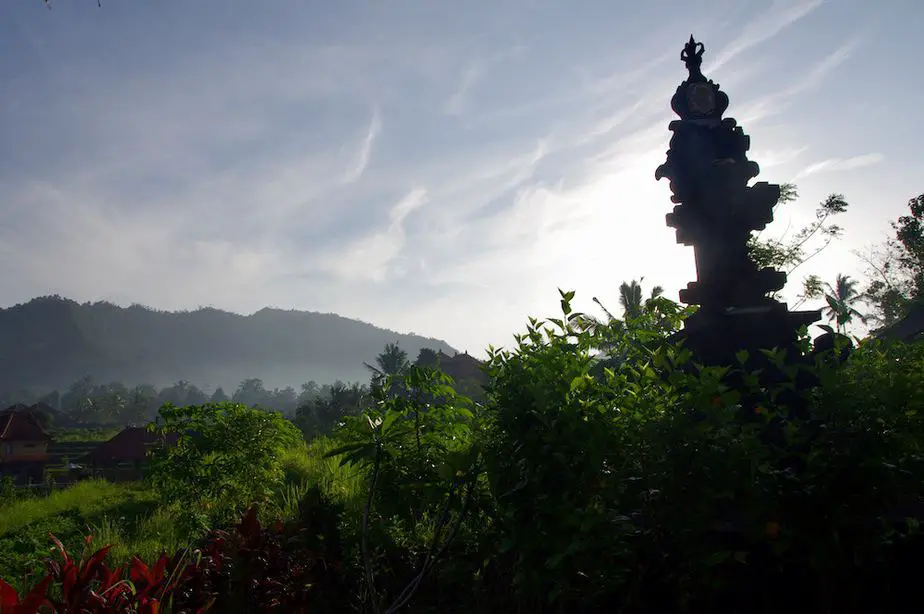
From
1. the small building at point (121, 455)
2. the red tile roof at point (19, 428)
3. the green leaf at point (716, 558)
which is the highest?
the green leaf at point (716, 558)

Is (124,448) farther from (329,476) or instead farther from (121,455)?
(329,476)

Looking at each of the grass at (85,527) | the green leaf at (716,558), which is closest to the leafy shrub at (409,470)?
the green leaf at (716,558)

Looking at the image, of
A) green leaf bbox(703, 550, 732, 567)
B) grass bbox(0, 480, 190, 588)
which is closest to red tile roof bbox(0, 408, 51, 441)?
grass bbox(0, 480, 190, 588)

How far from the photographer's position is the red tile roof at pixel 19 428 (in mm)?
43156

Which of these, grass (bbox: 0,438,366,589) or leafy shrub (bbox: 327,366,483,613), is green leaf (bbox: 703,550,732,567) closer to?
leafy shrub (bbox: 327,366,483,613)

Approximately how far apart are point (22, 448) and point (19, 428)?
1581mm

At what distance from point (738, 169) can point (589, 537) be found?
4116mm

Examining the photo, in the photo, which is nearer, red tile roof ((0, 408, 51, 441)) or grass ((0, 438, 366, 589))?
grass ((0, 438, 366, 589))

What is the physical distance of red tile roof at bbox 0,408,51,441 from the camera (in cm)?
4316

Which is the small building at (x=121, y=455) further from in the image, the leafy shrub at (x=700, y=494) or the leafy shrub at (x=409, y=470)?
the leafy shrub at (x=700, y=494)

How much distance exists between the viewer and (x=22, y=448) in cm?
4375

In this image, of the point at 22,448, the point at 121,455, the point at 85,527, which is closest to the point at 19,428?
the point at 22,448

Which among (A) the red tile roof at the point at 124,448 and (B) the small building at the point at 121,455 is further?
(A) the red tile roof at the point at 124,448

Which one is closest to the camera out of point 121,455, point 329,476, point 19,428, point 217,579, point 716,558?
point 716,558
